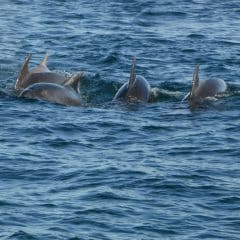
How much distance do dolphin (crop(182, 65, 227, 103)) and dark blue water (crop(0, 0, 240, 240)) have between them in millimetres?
252

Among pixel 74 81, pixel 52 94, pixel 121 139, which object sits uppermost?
pixel 74 81

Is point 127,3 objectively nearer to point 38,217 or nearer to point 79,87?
point 79,87

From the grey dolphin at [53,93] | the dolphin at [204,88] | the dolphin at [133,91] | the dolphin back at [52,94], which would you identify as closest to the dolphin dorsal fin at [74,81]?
the grey dolphin at [53,93]

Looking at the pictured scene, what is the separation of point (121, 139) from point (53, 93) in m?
3.63

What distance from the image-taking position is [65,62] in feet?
95.3

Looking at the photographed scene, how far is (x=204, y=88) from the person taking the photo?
2516 cm

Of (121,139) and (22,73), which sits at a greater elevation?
(22,73)

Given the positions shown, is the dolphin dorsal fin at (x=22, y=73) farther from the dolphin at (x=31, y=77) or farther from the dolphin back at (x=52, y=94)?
the dolphin back at (x=52, y=94)

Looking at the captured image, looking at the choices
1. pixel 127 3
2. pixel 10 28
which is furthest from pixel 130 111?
pixel 127 3

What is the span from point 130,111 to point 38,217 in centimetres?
763

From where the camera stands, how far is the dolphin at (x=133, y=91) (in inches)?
971

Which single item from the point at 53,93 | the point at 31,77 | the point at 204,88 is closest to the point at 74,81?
the point at 53,93

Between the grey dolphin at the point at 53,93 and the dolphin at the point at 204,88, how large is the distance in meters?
2.76

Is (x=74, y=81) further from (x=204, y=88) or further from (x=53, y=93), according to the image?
(x=204, y=88)
